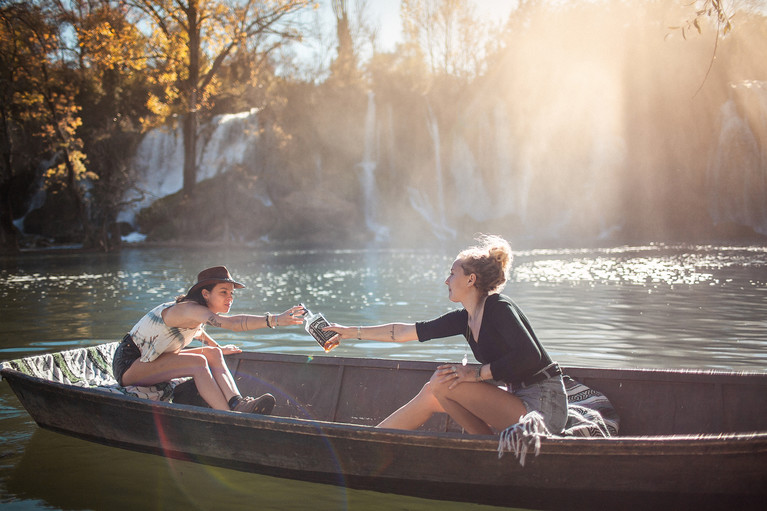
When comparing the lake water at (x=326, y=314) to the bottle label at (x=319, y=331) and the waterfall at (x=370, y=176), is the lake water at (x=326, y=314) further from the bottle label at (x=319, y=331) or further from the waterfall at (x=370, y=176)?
the waterfall at (x=370, y=176)

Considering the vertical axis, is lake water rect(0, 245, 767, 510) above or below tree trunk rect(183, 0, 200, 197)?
below

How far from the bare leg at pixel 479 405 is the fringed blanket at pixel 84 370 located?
2.83m

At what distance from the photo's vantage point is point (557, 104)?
38.1 metres

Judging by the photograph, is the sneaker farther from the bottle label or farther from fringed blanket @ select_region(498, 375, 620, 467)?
fringed blanket @ select_region(498, 375, 620, 467)

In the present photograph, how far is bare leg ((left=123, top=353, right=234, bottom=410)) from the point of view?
18.7 ft

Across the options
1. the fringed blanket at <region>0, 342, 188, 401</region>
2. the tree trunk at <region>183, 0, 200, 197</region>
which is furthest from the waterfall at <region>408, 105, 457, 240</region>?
the fringed blanket at <region>0, 342, 188, 401</region>

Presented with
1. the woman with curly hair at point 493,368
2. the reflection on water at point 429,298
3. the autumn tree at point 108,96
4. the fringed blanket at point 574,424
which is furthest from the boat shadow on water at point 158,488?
the autumn tree at point 108,96

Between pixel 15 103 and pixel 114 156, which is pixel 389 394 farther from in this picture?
pixel 114 156

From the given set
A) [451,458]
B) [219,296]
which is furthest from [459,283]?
[219,296]

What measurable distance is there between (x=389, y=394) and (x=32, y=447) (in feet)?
10.4

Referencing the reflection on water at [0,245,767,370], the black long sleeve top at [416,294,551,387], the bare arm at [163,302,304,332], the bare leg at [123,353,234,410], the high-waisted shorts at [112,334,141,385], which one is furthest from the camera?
the reflection on water at [0,245,767,370]

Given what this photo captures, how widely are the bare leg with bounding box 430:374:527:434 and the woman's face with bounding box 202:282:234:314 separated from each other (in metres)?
1.96

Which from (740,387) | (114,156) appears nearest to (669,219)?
(114,156)

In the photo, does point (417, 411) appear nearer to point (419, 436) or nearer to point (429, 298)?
point (419, 436)
